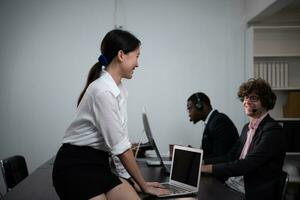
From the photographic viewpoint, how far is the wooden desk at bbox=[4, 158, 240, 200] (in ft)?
5.20

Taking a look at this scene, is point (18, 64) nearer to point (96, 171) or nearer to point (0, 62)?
point (0, 62)

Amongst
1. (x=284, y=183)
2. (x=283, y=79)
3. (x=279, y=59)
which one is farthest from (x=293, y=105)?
(x=284, y=183)

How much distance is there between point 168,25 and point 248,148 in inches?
83.8

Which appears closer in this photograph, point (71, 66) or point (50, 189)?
point (50, 189)

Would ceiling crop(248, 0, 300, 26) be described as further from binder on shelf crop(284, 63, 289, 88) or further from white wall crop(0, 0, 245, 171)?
white wall crop(0, 0, 245, 171)

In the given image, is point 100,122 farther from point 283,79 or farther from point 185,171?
point 283,79

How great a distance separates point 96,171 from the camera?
130 cm

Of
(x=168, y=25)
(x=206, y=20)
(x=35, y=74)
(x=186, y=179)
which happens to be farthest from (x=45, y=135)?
(x=186, y=179)

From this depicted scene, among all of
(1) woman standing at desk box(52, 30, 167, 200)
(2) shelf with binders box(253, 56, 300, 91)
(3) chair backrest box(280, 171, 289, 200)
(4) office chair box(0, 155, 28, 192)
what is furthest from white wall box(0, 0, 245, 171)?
(1) woman standing at desk box(52, 30, 167, 200)

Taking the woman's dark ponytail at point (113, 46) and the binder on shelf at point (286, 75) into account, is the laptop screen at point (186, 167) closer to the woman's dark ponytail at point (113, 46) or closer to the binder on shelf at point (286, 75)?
the woman's dark ponytail at point (113, 46)

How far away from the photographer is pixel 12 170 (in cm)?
246

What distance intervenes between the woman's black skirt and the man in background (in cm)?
151

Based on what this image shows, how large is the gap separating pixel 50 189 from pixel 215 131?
1.47 m

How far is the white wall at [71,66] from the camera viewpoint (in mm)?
3963
